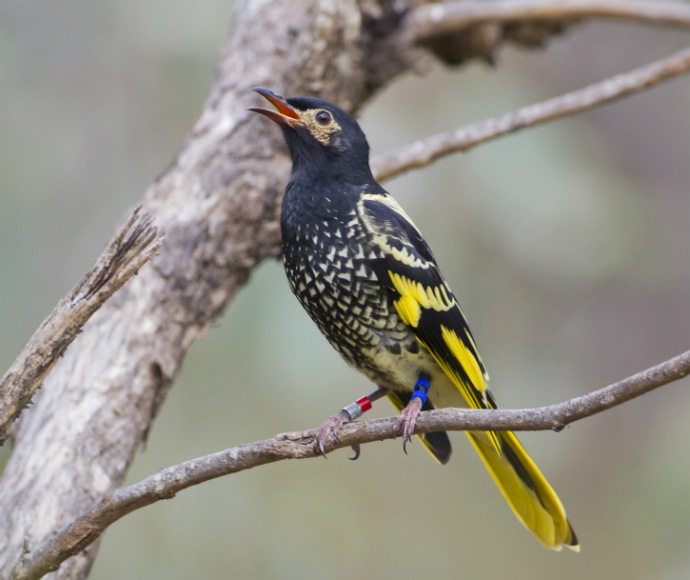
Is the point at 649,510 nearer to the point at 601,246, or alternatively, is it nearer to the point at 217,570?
the point at 601,246

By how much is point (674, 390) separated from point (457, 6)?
9.54 feet

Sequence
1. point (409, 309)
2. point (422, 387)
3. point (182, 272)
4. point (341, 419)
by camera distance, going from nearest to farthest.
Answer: point (341, 419), point (409, 309), point (422, 387), point (182, 272)

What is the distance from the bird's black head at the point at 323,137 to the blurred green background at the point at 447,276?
5.59ft

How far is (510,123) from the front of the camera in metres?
3.81

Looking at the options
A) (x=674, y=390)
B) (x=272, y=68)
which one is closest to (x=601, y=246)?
(x=674, y=390)

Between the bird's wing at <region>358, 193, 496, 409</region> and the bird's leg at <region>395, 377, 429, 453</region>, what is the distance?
0.42 feet

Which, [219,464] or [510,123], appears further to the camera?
[510,123]

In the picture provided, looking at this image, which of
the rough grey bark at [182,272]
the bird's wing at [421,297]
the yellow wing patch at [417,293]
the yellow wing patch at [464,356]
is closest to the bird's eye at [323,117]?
the bird's wing at [421,297]

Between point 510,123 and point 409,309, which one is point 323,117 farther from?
point 510,123

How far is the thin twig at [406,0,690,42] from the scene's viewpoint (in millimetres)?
4668

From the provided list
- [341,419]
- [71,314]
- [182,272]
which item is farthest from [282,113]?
[71,314]

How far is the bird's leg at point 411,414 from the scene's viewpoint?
2.36 meters

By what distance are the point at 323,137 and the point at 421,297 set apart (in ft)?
2.52

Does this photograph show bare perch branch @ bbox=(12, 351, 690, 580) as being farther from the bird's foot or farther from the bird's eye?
the bird's eye
